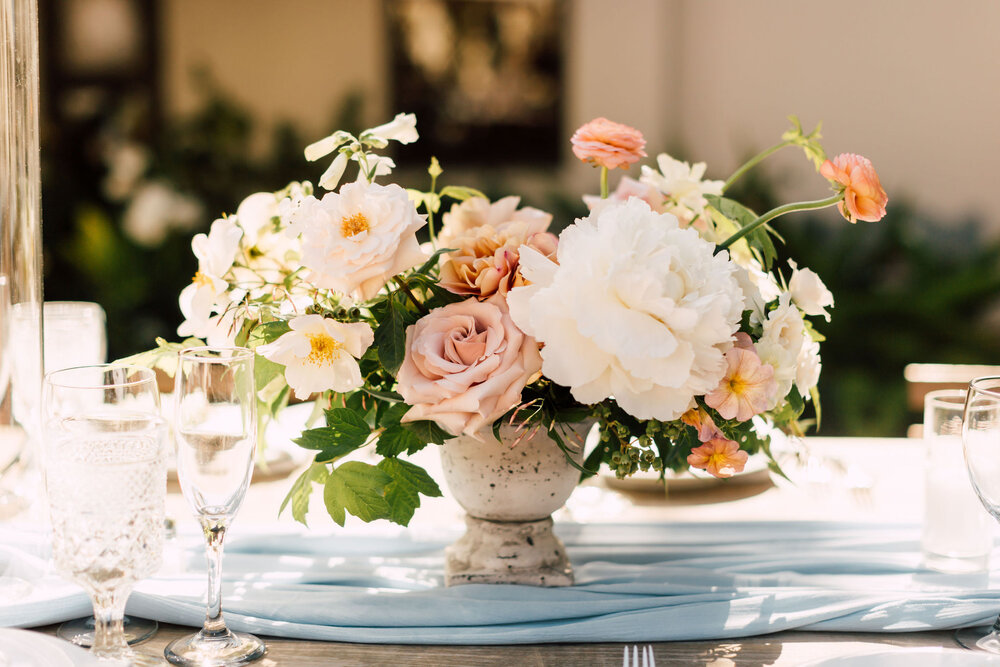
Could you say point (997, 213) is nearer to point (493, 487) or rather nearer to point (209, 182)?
point (209, 182)

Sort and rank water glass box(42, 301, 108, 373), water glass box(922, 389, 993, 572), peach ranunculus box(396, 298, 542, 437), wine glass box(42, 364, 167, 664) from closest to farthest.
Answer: wine glass box(42, 364, 167, 664) < peach ranunculus box(396, 298, 542, 437) < water glass box(922, 389, 993, 572) < water glass box(42, 301, 108, 373)

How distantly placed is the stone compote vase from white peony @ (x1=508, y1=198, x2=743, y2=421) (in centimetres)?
15

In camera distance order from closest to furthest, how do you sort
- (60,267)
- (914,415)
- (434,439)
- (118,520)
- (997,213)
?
(118,520), (434,439), (914,415), (60,267), (997,213)

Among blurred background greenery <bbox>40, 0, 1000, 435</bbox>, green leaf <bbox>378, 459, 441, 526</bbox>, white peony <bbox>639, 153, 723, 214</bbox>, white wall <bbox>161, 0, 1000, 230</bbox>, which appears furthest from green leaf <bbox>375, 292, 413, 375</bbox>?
white wall <bbox>161, 0, 1000, 230</bbox>

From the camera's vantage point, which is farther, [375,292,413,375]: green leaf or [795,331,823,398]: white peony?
[795,331,823,398]: white peony

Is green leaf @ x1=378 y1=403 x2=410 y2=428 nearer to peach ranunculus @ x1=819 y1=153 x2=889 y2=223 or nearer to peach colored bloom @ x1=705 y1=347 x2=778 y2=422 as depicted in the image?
peach colored bloom @ x1=705 y1=347 x2=778 y2=422

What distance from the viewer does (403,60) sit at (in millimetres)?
4230

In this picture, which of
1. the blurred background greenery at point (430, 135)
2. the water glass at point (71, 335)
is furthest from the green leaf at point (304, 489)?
the blurred background greenery at point (430, 135)

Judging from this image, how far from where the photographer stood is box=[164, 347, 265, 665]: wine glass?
0.75 meters

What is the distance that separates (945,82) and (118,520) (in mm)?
3943

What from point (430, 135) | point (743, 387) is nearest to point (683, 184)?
point (743, 387)

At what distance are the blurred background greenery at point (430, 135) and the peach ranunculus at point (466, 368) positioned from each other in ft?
7.93

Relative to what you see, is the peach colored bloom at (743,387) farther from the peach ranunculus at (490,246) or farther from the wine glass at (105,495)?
the wine glass at (105,495)

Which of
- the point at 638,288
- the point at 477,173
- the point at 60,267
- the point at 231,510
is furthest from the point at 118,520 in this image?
the point at 477,173
